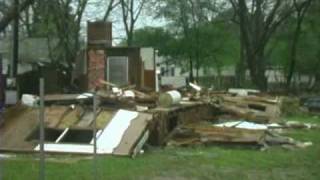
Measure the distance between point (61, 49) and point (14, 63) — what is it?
5662 millimetres

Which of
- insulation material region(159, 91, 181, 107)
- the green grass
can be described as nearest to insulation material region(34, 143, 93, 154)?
the green grass

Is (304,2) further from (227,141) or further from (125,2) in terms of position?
(227,141)

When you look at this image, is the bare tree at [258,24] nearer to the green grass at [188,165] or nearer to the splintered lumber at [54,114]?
the splintered lumber at [54,114]

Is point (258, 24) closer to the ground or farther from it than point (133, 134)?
farther from it

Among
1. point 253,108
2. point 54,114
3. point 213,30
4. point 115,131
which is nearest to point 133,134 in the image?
point 115,131

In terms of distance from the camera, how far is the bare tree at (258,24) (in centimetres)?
4888

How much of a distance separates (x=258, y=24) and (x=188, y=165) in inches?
1367

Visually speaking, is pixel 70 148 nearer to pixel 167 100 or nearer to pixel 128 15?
pixel 167 100

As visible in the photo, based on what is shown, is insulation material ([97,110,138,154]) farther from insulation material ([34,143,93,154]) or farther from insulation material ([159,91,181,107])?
insulation material ([159,91,181,107])

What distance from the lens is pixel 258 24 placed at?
164ft

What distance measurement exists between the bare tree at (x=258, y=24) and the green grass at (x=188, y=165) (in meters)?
29.9

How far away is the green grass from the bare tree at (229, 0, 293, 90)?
2989 centimetres

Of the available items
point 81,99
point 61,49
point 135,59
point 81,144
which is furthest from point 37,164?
point 61,49

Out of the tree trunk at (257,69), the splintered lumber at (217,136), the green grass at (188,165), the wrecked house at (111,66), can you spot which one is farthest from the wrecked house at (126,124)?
the tree trunk at (257,69)
